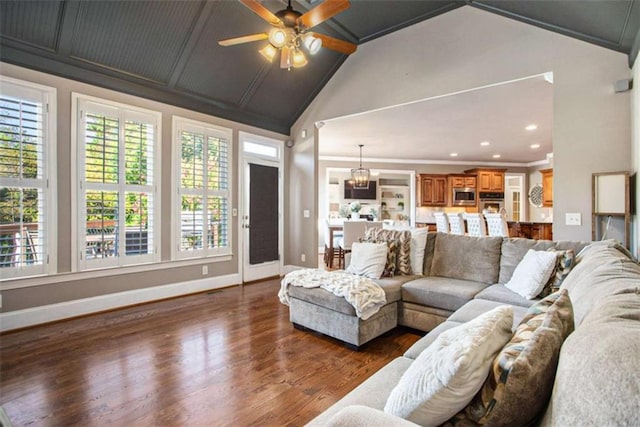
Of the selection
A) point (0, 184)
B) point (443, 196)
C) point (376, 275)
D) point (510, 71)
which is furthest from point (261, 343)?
point (443, 196)

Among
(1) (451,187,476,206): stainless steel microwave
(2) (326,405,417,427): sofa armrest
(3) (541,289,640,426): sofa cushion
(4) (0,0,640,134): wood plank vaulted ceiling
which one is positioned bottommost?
(2) (326,405,417,427): sofa armrest

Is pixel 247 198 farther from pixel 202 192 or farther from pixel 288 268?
pixel 288 268

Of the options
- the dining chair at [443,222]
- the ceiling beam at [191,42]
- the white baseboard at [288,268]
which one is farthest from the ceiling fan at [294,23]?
the dining chair at [443,222]

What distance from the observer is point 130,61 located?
12.1ft

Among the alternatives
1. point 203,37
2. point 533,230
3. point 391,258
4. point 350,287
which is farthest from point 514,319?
point 533,230

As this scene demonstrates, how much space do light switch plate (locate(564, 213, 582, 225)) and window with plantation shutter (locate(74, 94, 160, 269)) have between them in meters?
4.79

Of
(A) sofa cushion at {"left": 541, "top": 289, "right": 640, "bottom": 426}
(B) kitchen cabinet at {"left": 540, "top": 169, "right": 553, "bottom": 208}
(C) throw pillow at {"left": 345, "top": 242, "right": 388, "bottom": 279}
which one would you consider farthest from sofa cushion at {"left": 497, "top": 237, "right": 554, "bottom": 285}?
(B) kitchen cabinet at {"left": 540, "top": 169, "right": 553, "bottom": 208}

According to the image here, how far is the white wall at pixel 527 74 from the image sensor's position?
299 cm

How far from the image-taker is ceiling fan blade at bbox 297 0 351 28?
2.41 m

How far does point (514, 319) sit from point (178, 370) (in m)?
2.44

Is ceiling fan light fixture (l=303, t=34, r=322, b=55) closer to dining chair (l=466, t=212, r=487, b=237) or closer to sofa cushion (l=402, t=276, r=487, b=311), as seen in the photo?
sofa cushion (l=402, t=276, r=487, b=311)

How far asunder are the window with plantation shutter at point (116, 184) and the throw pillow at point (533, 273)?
13.6 ft

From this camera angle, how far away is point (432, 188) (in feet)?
30.9

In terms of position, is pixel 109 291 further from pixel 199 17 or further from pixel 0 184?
pixel 199 17
